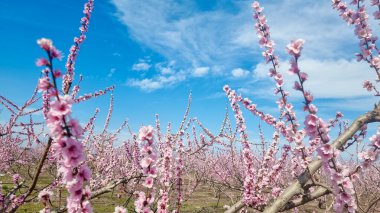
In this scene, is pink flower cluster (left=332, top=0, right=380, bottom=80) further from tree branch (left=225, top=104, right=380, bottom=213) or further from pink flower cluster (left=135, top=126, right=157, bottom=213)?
pink flower cluster (left=135, top=126, right=157, bottom=213)

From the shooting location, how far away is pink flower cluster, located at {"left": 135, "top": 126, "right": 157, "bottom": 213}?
9.05 ft

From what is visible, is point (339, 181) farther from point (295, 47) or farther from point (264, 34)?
point (264, 34)

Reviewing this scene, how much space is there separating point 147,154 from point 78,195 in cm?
68

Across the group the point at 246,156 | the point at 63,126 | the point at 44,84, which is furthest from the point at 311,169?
the point at 44,84

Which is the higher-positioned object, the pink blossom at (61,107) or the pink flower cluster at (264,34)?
the pink flower cluster at (264,34)

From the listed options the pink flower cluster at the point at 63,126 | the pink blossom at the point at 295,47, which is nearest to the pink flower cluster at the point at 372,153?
the pink blossom at the point at 295,47

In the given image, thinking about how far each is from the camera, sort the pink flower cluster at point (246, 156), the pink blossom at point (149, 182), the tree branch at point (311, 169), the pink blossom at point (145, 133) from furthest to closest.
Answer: the pink flower cluster at point (246, 156) → the tree branch at point (311, 169) → the pink blossom at point (149, 182) → the pink blossom at point (145, 133)

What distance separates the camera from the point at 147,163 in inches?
113

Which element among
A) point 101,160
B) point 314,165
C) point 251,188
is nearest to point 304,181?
point 314,165

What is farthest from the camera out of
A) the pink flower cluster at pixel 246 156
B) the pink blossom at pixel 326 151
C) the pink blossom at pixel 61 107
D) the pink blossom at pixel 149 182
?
the pink flower cluster at pixel 246 156

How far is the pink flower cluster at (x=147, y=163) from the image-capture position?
2760 millimetres

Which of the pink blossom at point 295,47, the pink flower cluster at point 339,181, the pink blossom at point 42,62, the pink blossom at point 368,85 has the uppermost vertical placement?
the pink blossom at point 368,85

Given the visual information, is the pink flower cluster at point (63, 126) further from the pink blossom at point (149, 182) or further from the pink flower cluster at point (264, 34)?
the pink flower cluster at point (264, 34)

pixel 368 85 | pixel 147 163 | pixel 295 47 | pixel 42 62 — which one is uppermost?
pixel 368 85
